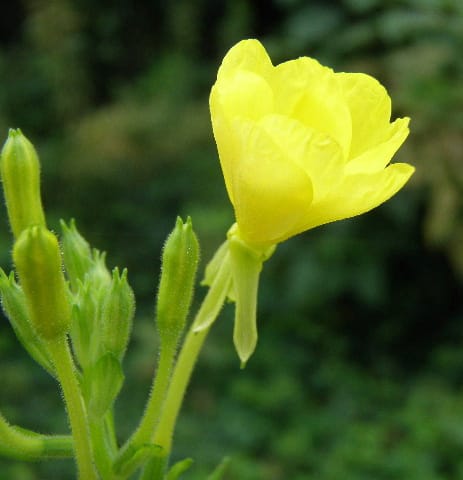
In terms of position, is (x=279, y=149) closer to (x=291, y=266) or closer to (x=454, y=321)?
(x=291, y=266)

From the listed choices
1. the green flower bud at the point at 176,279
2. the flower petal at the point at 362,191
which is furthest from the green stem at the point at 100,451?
the flower petal at the point at 362,191

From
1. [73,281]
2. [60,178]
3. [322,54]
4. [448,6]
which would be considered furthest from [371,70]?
[73,281]

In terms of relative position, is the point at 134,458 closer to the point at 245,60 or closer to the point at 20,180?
the point at 20,180

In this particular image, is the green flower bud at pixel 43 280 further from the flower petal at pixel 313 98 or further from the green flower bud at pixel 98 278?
the flower petal at pixel 313 98

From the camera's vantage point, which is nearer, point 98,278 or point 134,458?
point 134,458

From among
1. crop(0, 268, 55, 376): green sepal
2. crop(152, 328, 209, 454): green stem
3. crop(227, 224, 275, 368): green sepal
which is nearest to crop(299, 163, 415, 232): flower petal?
crop(227, 224, 275, 368): green sepal

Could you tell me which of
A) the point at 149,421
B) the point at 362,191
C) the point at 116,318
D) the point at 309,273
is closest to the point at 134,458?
the point at 149,421
